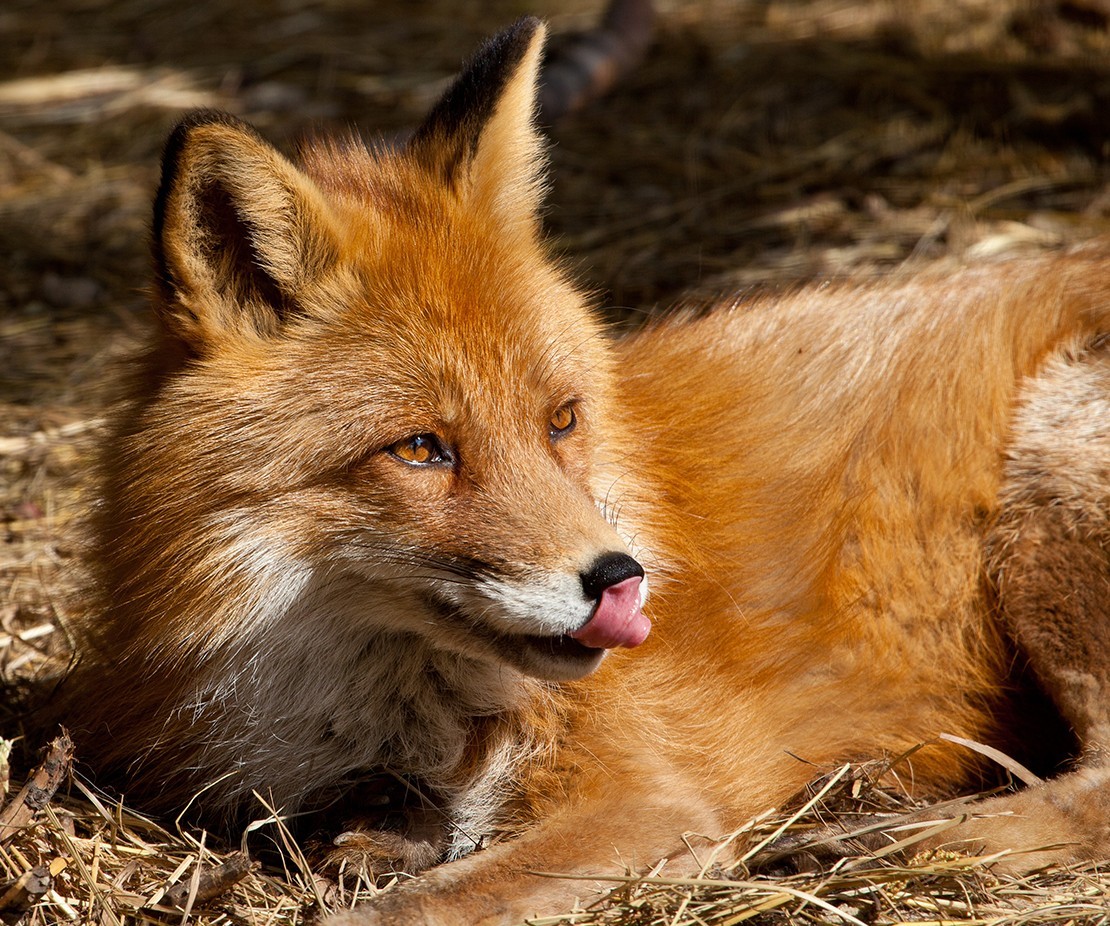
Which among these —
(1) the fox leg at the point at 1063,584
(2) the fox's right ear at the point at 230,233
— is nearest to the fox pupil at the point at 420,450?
(2) the fox's right ear at the point at 230,233

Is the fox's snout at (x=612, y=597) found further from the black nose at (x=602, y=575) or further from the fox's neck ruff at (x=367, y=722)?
the fox's neck ruff at (x=367, y=722)

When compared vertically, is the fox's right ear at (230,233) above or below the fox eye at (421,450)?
above

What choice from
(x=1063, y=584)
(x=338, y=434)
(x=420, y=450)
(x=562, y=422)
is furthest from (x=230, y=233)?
(x=1063, y=584)

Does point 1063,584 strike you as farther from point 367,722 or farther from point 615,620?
point 367,722

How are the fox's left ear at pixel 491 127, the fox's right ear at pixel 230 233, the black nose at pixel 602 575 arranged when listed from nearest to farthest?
the black nose at pixel 602 575 → the fox's right ear at pixel 230 233 → the fox's left ear at pixel 491 127

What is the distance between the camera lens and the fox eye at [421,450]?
3.03m

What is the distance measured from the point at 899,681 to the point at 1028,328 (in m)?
1.37

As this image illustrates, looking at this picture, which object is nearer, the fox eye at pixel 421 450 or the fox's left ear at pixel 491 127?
the fox eye at pixel 421 450

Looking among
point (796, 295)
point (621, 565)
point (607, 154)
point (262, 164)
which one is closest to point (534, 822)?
point (621, 565)

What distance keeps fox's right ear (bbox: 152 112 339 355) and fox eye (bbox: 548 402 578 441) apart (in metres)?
0.76

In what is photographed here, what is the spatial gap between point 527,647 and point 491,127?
154 cm

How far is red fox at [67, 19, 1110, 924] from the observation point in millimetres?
3025

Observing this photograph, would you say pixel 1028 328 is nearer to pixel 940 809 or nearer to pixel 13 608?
pixel 940 809

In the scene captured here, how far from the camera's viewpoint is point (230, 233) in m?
3.15
